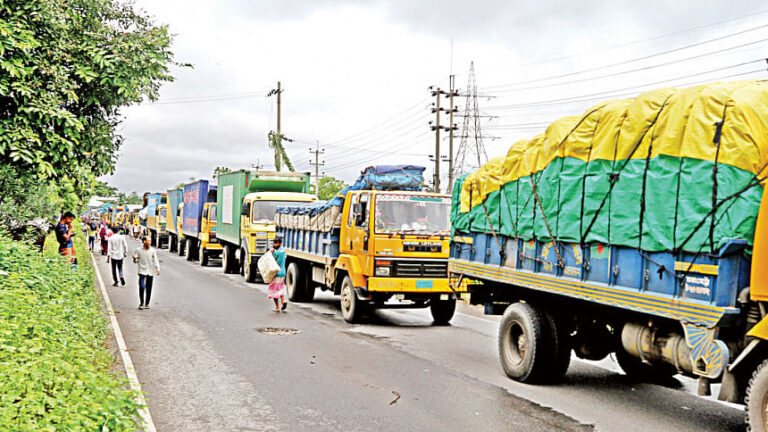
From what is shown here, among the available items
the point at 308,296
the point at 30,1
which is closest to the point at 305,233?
the point at 308,296

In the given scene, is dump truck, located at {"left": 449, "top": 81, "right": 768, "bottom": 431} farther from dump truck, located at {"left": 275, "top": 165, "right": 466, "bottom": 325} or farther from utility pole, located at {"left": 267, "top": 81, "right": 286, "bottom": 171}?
utility pole, located at {"left": 267, "top": 81, "right": 286, "bottom": 171}

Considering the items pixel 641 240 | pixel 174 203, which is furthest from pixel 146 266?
pixel 174 203

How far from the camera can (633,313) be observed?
6.83m

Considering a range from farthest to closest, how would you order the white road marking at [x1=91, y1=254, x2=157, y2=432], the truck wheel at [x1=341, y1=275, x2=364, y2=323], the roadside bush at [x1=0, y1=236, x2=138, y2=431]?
the truck wheel at [x1=341, y1=275, x2=364, y2=323]
the white road marking at [x1=91, y1=254, x2=157, y2=432]
the roadside bush at [x1=0, y1=236, x2=138, y2=431]

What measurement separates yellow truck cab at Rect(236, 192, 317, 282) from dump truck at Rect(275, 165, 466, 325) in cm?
693

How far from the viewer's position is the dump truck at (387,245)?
12.4 meters

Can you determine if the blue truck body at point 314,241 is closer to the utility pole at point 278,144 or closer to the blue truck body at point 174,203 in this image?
the blue truck body at point 174,203

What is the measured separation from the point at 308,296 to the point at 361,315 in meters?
3.97

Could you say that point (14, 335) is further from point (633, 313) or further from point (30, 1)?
point (30, 1)

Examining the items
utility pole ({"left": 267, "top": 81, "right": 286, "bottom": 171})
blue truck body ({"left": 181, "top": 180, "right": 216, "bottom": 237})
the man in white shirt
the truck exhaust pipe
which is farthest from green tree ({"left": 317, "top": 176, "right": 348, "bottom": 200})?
the truck exhaust pipe

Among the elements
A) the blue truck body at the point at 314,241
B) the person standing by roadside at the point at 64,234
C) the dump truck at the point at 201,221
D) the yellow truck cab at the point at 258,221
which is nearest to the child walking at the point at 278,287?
the blue truck body at the point at 314,241

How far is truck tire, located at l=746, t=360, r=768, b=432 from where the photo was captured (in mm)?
5141

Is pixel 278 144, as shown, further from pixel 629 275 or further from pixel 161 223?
pixel 629 275

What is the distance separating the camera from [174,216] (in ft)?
117
